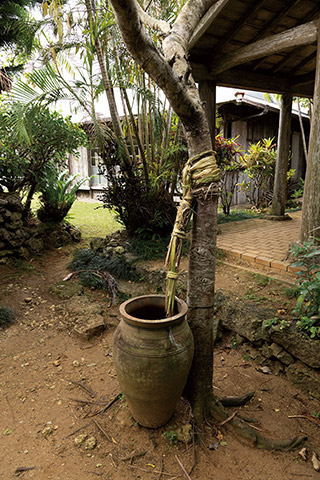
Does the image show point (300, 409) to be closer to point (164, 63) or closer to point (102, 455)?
point (102, 455)

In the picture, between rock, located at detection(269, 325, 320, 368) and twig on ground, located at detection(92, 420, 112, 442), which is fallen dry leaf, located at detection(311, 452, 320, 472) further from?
twig on ground, located at detection(92, 420, 112, 442)

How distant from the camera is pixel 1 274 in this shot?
4340 mm

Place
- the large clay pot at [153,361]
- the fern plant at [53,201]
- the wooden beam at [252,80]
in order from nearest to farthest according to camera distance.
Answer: the large clay pot at [153,361] → the wooden beam at [252,80] → the fern plant at [53,201]

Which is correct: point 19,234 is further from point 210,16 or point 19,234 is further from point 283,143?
point 283,143

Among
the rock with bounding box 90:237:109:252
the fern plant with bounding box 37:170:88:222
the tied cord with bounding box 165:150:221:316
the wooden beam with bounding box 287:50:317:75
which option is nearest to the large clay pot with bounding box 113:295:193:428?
the tied cord with bounding box 165:150:221:316

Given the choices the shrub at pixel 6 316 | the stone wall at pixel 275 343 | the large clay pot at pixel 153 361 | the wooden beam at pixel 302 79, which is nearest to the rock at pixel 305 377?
the stone wall at pixel 275 343

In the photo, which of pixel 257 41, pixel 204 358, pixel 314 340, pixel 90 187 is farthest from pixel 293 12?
pixel 90 187

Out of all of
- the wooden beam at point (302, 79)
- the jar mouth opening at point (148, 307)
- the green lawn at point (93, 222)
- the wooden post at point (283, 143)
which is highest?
the wooden beam at point (302, 79)

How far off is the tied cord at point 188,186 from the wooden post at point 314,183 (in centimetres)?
190

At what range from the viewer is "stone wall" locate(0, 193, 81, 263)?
464cm

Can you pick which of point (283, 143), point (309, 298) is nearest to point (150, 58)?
point (309, 298)

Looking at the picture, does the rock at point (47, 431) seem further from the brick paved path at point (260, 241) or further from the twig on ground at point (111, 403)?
the brick paved path at point (260, 241)

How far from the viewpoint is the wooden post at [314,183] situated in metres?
3.21

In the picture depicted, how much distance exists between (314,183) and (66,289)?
10.4ft
